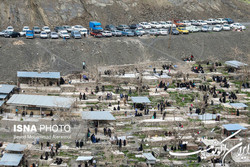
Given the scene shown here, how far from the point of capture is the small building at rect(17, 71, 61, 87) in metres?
52.6

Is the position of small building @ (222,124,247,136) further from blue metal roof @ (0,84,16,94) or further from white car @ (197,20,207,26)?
white car @ (197,20,207,26)

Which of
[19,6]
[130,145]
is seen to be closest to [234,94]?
[130,145]

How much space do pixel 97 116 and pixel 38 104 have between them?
673 centimetres

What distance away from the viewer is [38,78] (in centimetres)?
5288

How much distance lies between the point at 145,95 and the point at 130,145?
1178 cm

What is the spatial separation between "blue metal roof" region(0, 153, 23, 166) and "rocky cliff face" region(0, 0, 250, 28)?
110 feet

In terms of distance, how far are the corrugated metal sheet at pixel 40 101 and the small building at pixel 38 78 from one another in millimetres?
4359

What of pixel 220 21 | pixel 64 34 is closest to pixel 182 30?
pixel 220 21

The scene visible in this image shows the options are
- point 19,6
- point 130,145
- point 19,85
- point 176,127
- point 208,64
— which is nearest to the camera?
point 130,145

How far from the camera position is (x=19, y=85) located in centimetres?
5234

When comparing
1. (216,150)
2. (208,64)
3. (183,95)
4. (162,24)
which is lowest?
(216,150)

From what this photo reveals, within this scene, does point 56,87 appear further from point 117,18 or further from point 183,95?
point 117,18

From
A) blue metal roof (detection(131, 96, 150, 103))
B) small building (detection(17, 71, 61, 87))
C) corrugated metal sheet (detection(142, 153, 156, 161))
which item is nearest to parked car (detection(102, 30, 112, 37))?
small building (detection(17, 71, 61, 87))

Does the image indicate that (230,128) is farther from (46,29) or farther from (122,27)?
(46,29)
